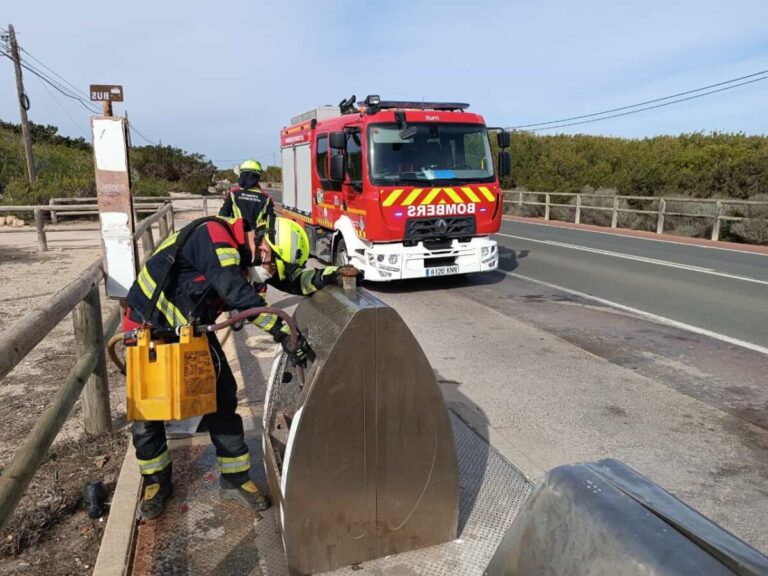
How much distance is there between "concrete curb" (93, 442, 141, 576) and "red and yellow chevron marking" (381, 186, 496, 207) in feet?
18.3

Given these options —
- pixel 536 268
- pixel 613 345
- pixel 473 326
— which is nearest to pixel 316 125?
pixel 536 268

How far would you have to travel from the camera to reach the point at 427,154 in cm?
873

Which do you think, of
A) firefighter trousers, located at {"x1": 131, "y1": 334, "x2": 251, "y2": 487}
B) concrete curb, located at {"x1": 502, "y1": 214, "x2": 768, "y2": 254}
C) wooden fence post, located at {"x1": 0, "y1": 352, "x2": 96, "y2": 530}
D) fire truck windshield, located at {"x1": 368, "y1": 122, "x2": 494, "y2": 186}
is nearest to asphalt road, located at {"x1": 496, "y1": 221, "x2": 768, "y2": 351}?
concrete curb, located at {"x1": 502, "y1": 214, "x2": 768, "y2": 254}

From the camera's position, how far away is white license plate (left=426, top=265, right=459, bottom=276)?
8.77 m

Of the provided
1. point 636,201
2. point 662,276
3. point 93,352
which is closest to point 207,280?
point 93,352

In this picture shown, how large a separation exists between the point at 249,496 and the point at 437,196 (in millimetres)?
6156

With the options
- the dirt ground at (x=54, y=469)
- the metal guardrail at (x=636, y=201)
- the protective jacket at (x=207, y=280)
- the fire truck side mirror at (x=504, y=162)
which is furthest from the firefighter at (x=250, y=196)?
the metal guardrail at (x=636, y=201)

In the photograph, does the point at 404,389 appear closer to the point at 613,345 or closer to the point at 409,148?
the point at 613,345

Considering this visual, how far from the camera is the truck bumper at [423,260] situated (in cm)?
852

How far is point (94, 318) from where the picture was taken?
3.79 meters

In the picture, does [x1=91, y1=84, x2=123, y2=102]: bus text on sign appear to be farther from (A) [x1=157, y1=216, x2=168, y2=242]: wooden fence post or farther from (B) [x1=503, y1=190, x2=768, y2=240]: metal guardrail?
(B) [x1=503, y1=190, x2=768, y2=240]: metal guardrail

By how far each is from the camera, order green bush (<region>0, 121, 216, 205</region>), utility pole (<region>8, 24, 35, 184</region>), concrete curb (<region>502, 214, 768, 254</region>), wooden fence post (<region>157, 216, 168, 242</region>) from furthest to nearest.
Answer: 1. green bush (<region>0, 121, 216, 205</region>)
2. utility pole (<region>8, 24, 35, 184</region>)
3. concrete curb (<region>502, 214, 768, 254</region>)
4. wooden fence post (<region>157, 216, 168, 242</region>)

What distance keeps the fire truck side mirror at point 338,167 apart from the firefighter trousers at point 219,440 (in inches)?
242

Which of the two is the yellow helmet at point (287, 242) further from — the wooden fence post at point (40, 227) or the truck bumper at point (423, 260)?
the wooden fence post at point (40, 227)
